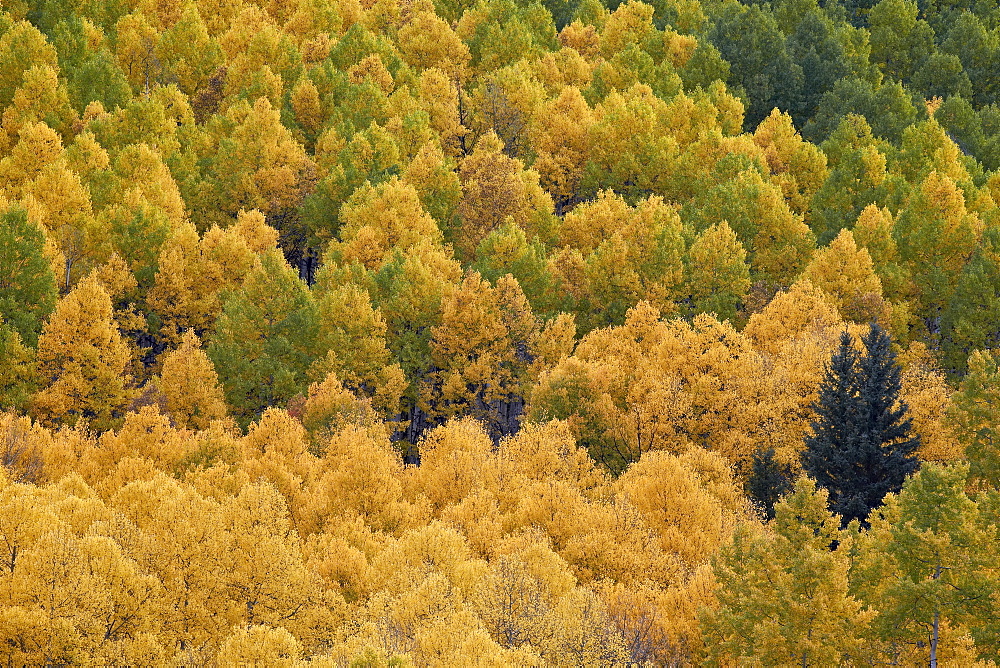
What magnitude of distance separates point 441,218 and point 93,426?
147 ft

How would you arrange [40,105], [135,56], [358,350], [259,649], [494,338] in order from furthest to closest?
1. [135,56]
2. [40,105]
3. [494,338]
4. [358,350]
5. [259,649]

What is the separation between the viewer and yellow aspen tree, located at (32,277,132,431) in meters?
93.1

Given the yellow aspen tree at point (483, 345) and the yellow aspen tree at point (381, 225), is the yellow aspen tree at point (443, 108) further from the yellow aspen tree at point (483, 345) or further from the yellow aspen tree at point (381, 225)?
the yellow aspen tree at point (483, 345)

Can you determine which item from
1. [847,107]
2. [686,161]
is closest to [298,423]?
[686,161]

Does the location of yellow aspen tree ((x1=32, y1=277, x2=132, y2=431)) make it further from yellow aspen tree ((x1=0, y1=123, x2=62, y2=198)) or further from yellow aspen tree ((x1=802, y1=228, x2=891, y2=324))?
yellow aspen tree ((x1=802, y1=228, x2=891, y2=324))

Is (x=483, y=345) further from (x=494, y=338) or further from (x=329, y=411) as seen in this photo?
(x=329, y=411)

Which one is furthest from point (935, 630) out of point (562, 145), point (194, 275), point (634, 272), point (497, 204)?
point (562, 145)

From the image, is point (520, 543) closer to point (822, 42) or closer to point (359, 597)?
point (359, 597)

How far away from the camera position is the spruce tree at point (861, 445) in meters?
70.3

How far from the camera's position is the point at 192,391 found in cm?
9350

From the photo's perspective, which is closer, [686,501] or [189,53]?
[686,501]

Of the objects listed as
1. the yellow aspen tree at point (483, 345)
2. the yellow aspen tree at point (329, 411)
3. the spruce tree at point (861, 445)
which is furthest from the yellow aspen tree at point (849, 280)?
the yellow aspen tree at point (329, 411)

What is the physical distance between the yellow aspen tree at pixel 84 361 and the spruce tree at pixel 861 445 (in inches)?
2104

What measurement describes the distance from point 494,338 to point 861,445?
39978mm
